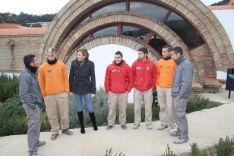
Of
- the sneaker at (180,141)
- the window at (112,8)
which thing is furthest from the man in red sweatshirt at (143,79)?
the window at (112,8)

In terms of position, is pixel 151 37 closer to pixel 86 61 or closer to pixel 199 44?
pixel 199 44

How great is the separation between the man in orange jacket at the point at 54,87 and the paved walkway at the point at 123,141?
45 cm

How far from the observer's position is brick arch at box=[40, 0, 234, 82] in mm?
11438

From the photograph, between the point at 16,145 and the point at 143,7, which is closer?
the point at 16,145

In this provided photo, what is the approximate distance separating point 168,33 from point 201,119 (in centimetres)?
307

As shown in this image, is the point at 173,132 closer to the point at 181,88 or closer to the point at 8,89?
the point at 181,88

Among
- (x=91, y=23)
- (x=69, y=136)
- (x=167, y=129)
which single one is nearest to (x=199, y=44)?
(x=91, y=23)

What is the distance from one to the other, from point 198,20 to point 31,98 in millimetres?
6294

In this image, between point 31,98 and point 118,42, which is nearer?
point 31,98

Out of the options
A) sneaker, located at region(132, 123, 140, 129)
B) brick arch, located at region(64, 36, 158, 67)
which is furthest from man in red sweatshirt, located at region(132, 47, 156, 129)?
brick arch, located at region(64, 36, 158, 67)

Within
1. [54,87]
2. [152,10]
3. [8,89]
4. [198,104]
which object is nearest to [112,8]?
[152,10]

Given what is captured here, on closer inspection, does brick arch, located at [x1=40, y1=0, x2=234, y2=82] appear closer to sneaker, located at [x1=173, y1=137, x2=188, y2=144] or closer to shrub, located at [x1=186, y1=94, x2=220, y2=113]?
shrub, located at [x1=186, y1=94, x2=220, y2=113]

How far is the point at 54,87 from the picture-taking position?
25.6 ft

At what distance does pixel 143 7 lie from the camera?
12602mm
